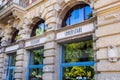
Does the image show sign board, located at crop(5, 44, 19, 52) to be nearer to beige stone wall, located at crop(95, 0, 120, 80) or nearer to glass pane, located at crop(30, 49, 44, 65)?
glass pane, located at crop(30, 49, 44, 65)

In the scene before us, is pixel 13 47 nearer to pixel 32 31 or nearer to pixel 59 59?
pixel 32 31

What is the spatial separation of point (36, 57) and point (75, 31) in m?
3.57

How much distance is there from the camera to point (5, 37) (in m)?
13.4

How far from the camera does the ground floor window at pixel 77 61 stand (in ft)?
23.4

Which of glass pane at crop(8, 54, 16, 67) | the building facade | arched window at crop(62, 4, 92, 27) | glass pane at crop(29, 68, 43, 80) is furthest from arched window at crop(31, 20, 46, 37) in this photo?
glass pane at crop(8, 54, 16, 67)

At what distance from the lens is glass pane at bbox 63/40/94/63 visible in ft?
23.8

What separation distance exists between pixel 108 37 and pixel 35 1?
6.02 meters

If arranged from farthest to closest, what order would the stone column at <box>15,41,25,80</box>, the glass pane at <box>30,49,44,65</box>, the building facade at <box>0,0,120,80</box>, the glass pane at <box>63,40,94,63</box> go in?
the stone column at <box>15,41,25,80</box>
the glass pane at <box>30,49,44,65</box>
the glass pane at <box>63,40,94,63</box>
the building facade at <box>0,0,120,80</box>

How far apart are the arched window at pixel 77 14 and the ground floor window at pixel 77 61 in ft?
3.69

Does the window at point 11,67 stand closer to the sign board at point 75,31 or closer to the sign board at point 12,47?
the sign board at point 12,47

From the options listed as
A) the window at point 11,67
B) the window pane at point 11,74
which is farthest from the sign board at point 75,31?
the window pane at point 11,74

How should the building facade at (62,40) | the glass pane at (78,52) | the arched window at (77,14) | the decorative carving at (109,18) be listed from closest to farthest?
the decorative carving at (109,18)
the building facade at (62,40)
the glass pane at (78,52)
the arched window at (77,14)

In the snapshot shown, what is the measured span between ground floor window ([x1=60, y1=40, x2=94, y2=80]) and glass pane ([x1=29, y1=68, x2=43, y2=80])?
1.72 m

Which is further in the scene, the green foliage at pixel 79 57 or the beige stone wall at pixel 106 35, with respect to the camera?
the green foliage at pixel 79 57
